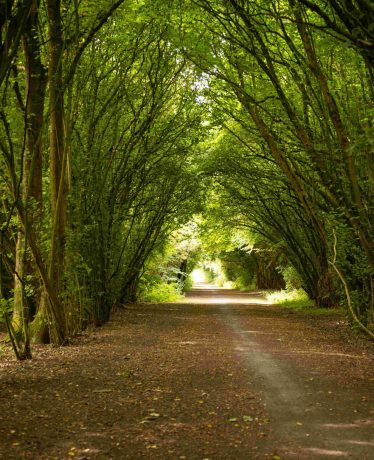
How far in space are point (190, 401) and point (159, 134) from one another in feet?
38.5

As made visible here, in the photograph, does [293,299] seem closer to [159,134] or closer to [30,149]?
[159,134]

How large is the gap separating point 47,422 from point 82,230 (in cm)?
623

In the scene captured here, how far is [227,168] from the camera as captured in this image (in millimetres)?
18828

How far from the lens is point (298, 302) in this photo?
2270 centimetres

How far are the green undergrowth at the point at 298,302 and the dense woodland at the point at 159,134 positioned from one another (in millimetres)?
872

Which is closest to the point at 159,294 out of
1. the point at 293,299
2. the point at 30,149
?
the point at 293,299

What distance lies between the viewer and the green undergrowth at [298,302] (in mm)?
18516

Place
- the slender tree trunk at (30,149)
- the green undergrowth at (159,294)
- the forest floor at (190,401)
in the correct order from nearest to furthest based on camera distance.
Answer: the forest floor at (190,401) → the slender tree trunk at (30,149) → the green undergrowth at (159,294)

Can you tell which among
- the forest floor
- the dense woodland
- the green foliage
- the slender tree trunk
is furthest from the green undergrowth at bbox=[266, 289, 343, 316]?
the slender tree trunk

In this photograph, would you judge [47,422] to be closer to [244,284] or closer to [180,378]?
[180,378]

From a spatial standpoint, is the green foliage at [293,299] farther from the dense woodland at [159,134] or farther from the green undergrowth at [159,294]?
the green undergrowth at [159,294]

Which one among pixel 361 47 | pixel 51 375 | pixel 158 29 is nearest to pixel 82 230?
pixel 51 375

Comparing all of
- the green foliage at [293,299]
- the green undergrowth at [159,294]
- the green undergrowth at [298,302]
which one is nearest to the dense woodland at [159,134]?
the green undergrowth at [298,302]

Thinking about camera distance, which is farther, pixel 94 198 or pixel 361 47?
pixel 94 198
